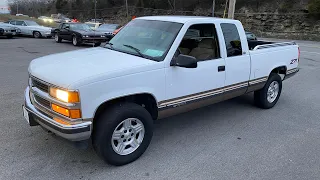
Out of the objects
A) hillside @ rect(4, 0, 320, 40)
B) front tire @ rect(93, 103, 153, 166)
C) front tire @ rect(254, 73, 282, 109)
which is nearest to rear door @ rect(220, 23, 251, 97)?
front tire @ rect(254, 73, 282, 109)

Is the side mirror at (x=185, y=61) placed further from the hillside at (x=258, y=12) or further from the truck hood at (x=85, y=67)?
the hillside at (x=258, y=12)

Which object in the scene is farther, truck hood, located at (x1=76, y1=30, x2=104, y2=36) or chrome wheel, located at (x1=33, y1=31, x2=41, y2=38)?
chrome wheel, located at (x1=33, y1=31, x2=41, y2=38)

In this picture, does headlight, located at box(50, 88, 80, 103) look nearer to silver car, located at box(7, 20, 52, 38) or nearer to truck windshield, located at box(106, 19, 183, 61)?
truck windshield, located at box(106, 19, 183, 61)

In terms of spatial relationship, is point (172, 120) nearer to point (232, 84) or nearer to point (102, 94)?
point (232, 84)

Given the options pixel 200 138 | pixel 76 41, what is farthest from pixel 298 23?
pixel 200 138

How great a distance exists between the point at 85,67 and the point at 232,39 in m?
2.61

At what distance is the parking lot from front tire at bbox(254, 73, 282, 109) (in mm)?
142

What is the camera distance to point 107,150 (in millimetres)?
3273

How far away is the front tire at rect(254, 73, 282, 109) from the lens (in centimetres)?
566

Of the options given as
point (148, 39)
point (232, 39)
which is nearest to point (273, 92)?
point (232, 39)

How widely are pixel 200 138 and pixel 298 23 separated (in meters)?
32.3

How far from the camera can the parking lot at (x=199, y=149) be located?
3326 millimetres

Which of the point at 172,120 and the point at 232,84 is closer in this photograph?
the point at 232,84

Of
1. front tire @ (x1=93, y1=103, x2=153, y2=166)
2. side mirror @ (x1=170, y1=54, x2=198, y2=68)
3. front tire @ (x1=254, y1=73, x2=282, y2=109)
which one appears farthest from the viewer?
front tire @ (x1=254, y1=73, x2=282, y2=109)
